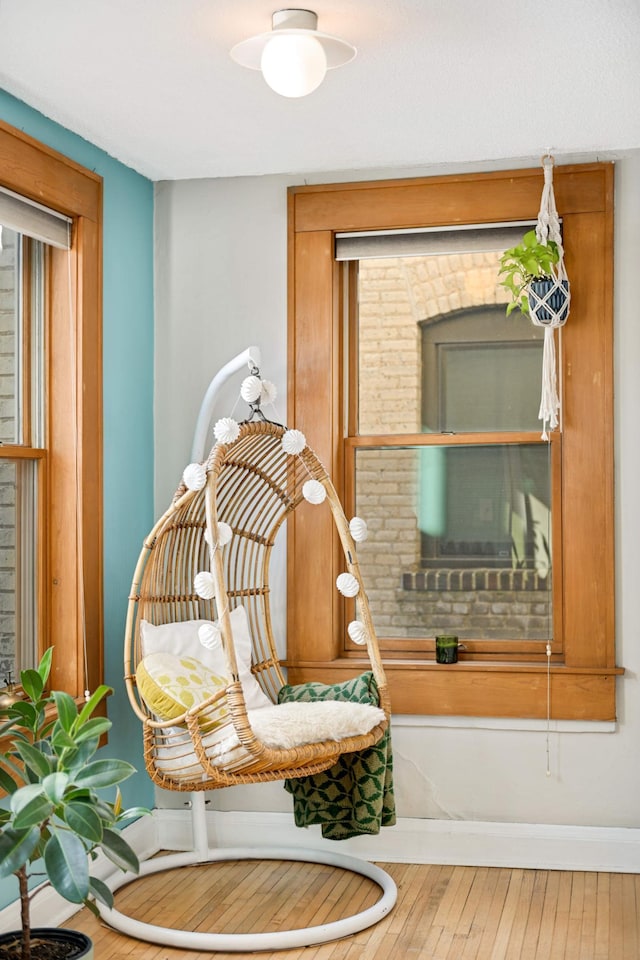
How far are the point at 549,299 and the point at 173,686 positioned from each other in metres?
1.83

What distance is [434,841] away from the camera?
13.1 feet

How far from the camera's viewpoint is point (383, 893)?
3.62 m

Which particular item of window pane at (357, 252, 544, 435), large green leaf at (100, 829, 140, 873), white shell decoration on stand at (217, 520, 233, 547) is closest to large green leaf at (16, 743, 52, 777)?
large green leaf at (100, 829, 140, 873)

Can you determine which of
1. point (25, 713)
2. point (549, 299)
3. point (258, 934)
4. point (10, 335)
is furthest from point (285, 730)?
point (549, 299)

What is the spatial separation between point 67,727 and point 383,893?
1.54 meters

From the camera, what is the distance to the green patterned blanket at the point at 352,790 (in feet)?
11.8

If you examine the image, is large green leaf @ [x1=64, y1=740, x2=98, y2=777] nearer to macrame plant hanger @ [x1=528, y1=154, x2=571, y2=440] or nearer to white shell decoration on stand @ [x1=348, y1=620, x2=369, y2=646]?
white shell decoration on stand @ [x1=348, y1=620, x2=369, y2=646]

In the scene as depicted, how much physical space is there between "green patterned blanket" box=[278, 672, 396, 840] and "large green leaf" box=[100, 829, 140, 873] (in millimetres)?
1209

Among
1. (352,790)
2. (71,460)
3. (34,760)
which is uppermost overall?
(71,460)

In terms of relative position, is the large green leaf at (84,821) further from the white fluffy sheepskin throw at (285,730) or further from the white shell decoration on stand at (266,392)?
the white shell decoration on stand at (266,392)

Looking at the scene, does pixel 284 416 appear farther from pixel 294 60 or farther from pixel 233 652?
pixel 294 60

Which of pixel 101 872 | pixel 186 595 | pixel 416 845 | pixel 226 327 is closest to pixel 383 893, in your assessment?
pixel 416 845

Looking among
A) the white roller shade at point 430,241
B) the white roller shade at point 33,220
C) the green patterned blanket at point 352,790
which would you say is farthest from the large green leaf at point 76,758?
the white roller shade at point 430,241

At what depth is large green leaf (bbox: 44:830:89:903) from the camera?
7.70 ft
